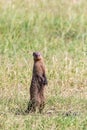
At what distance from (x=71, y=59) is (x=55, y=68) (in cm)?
59

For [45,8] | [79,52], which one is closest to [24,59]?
[79,52]

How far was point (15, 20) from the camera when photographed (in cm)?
1145

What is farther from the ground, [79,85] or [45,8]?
[45,8]

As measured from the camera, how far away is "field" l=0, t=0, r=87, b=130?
7.36 m

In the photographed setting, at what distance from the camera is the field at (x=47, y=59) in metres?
7.36

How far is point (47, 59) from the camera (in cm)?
1008

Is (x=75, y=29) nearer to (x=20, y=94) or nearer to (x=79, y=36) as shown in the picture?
(x=79, y=36)

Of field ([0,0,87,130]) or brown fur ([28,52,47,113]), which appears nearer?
field ([0,0,87,130])

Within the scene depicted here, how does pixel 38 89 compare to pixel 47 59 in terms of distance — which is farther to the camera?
pixel 47 59

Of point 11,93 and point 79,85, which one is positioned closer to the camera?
point 11,93

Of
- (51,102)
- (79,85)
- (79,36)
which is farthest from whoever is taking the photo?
(79,36)

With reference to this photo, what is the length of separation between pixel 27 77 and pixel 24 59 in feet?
2.15

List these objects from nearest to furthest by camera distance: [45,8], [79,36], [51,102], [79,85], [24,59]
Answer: [51,102], [79,85], [24,59], [79,36], [45,8]

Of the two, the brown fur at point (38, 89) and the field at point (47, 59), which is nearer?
the field at point (47, 59)
